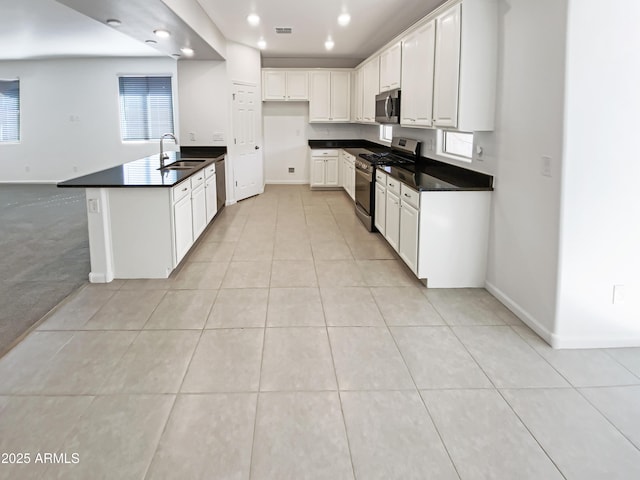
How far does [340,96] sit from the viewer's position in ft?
31.9

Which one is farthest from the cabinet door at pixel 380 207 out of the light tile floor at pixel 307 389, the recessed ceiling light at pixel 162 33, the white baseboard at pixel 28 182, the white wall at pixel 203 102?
the white baseboard at pixel 28 182

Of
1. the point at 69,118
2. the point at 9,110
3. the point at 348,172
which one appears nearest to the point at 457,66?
the point at 348,172

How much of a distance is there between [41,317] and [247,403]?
6.43ft

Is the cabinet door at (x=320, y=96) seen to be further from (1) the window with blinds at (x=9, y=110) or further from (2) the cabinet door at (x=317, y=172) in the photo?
(1) the window with blinds at (x=9, y=110)

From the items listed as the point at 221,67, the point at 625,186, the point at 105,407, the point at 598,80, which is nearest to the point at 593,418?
the point at 625,186

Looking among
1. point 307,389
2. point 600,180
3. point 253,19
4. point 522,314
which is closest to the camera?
point 307,389

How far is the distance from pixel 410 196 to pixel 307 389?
2276 mm

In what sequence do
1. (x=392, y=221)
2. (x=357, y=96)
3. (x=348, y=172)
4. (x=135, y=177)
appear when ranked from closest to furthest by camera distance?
(x=135, y=177) → (x=392, y=221) → (x=348, y=172) → (x=357, y=96)

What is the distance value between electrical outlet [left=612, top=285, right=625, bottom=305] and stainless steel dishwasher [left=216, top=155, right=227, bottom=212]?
5.20 metres

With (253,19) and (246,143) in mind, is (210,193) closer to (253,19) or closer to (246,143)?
(253,19)

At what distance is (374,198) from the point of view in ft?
19.9

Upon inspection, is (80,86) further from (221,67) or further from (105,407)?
(105,407)

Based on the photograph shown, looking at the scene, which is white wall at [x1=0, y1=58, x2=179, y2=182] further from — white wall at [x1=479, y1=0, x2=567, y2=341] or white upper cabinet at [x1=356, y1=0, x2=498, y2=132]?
white wall at [x1=479, y1=0, x2=567, y2=341]

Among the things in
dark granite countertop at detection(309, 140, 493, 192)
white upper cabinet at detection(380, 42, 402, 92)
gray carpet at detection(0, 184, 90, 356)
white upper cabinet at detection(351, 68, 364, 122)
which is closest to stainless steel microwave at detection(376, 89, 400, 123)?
white upper cabinet at detection(380, 42, 402, 92)
